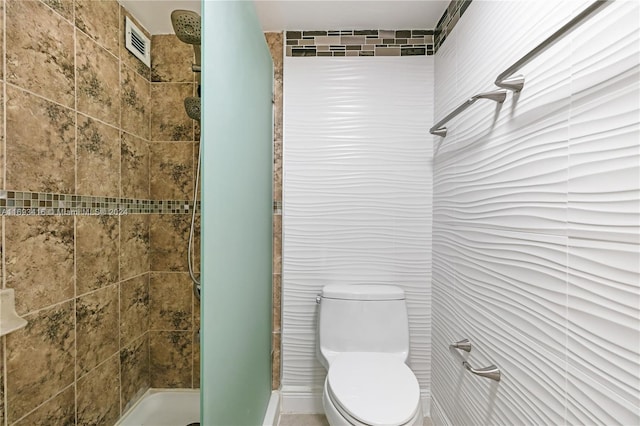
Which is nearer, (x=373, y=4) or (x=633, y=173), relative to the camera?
(x=633, y=173)

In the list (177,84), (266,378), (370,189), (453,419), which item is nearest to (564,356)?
(453,419)

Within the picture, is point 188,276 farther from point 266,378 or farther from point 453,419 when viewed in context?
point 453,419

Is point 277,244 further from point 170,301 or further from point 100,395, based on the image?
point 100,395

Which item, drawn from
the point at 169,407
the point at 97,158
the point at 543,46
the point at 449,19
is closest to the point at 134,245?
the point at 97,158

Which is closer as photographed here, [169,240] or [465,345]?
[465,345]

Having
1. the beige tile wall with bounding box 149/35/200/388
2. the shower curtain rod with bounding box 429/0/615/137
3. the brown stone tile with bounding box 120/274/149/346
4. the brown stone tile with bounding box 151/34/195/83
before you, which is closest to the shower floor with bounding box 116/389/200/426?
the beige tile wall with bounding box 149/35/200/388

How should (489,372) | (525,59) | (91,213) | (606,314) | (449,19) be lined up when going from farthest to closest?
(449,19) < (91,213) < (489,372) < (525,59) < (606,314)

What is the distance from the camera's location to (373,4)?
1.68 metres

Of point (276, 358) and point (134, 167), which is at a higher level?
point (134, 167)

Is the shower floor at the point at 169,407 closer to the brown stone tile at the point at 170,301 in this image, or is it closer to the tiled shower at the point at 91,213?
the tiled shower at the point at 91,213

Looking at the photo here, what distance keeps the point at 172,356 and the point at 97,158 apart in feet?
2.86

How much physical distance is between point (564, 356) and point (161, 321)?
1447 mm

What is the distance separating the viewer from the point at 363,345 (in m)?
1.74

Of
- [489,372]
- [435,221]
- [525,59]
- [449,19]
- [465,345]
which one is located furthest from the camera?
[435,221]
